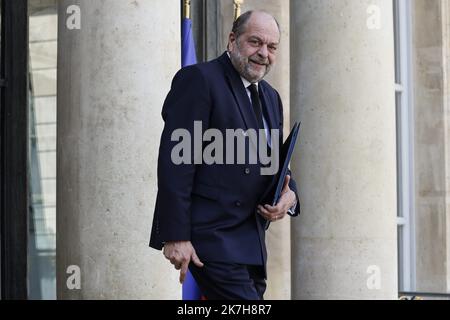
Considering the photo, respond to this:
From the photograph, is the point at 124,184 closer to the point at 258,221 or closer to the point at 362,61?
the point at 258,221

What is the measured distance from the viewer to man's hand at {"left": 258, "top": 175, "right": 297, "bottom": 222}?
5434 mm

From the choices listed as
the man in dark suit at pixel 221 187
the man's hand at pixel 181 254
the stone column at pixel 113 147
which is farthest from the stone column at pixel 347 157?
the man's hand at pixel 181 254

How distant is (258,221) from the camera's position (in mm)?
5559

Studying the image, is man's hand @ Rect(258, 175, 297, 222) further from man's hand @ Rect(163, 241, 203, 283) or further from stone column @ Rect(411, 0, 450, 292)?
stone column @ Rect(411, 0, 450, 292)

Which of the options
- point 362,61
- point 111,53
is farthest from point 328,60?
point 111,53

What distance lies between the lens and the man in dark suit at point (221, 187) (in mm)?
5254

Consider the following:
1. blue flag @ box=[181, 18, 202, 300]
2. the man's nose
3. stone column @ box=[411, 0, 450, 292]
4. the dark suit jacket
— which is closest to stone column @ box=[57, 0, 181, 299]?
blue flag @ box=[181, 18, 202, 300]

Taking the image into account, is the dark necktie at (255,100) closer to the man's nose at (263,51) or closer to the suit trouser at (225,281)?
the man's nose at (263,51)

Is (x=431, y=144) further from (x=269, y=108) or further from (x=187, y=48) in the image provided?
(x=269, y=108)

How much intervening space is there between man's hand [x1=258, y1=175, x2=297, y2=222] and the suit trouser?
260mm

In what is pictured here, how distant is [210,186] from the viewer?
5398 mm

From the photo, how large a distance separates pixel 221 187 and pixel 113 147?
2.03 meters

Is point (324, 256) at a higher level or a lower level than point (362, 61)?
lower
